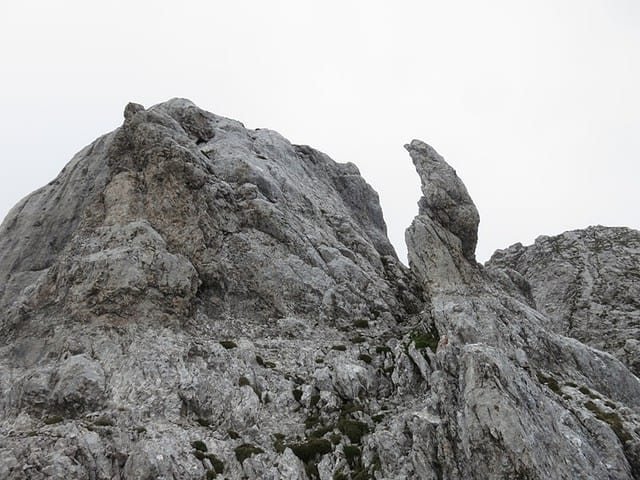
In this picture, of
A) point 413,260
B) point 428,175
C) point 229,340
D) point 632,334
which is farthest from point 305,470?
point 632,334

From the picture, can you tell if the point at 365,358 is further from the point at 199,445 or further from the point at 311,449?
the point at 199,445

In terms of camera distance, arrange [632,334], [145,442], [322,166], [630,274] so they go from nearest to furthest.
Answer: [145,442]
[632,334]
[630,274]
[322,166]

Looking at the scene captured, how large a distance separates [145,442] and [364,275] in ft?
82.9

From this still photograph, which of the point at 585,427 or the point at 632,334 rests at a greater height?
the point at 632,334

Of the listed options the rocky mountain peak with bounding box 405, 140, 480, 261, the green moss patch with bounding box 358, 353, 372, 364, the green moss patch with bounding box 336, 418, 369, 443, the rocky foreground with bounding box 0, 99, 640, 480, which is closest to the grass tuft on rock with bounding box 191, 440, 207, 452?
the rocky foreground with bounding box 0, 99, 640, 480

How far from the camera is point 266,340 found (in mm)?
38719

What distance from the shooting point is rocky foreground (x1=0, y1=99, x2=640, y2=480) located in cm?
2631

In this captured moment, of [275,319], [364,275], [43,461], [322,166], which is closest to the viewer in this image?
[43,461]

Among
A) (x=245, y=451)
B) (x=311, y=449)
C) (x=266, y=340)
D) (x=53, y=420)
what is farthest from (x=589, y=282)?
(x=53, y=420)

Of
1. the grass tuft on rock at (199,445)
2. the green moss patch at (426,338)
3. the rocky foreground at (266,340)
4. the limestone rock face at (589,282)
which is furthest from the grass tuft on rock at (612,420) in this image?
the grass tuft on rock at (199,445)

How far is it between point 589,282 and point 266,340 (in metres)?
46.0

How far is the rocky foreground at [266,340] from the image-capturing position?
2631cm

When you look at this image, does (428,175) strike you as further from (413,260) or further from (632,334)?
(632,334)

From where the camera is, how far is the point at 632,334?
171ft
